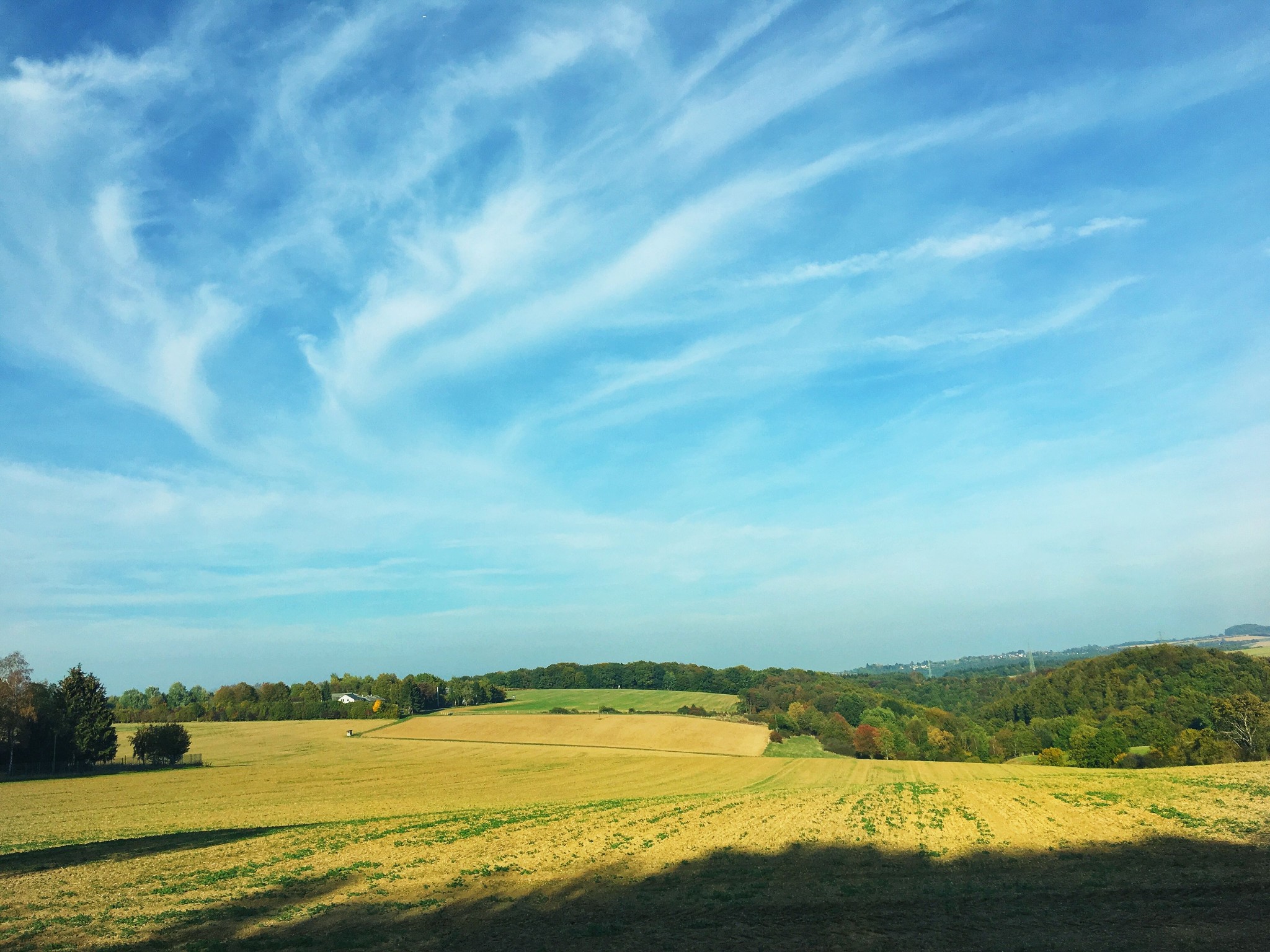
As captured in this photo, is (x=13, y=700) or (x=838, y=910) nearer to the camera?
(x=838, y=910)

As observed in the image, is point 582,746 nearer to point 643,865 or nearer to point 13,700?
point 13,700

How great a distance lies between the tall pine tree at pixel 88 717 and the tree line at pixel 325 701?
45.6 m

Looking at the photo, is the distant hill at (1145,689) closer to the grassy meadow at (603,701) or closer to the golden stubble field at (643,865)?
the grassy meadow at (603,701)

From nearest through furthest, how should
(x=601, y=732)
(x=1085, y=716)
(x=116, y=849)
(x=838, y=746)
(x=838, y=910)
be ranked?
(x=838, y=910), (x=116, y=849), (x=838, y=746), (x=601, y=732), (x=1085, y=716)

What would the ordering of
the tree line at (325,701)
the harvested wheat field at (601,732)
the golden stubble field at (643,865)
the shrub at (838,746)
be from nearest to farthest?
the golden stubble field at (643,865) → the harvested wheat field at (601,732) → the shrub at (838,746) → the tree line at (325,701)

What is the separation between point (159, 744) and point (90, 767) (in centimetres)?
628

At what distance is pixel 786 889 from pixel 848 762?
66.3 m

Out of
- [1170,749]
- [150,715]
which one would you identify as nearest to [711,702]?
[1170,749]

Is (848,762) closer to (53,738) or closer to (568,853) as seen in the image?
(568,853)

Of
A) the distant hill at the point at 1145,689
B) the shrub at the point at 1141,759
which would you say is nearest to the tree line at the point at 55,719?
the shrub at the point at 1141,759

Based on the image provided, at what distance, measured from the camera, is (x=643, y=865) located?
24141mm

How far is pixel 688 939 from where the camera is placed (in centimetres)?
1603

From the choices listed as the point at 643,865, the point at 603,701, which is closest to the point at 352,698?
the point at 603,701

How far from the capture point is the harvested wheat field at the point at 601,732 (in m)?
95.7
